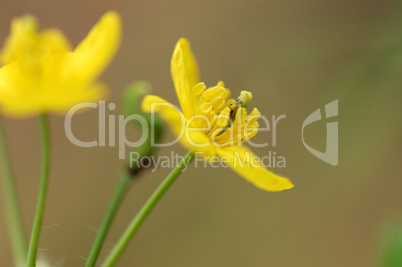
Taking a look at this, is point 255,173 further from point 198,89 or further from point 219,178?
point 219,178

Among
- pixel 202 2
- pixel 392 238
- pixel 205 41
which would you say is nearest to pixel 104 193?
pixel 205 41

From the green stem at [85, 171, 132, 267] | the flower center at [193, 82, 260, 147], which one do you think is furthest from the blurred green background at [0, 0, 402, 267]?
the green stem at [85, 171, 132, 267]

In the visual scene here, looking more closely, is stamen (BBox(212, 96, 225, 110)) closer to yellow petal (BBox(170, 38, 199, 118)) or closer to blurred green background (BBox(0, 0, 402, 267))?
yellow petal (BBox(170, 38, 199, 118))

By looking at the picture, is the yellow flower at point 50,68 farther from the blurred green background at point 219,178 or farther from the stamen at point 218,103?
the blurred green background at point 219,178

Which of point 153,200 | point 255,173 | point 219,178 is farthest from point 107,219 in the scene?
point 219,178

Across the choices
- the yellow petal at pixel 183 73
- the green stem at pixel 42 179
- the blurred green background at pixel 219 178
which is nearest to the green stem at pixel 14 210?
the green stem at pixel 42 179

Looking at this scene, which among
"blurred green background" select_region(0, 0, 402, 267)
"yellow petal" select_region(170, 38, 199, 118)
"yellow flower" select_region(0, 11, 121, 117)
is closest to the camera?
"yellow flower" select_region(0, 11, 121, 117)
